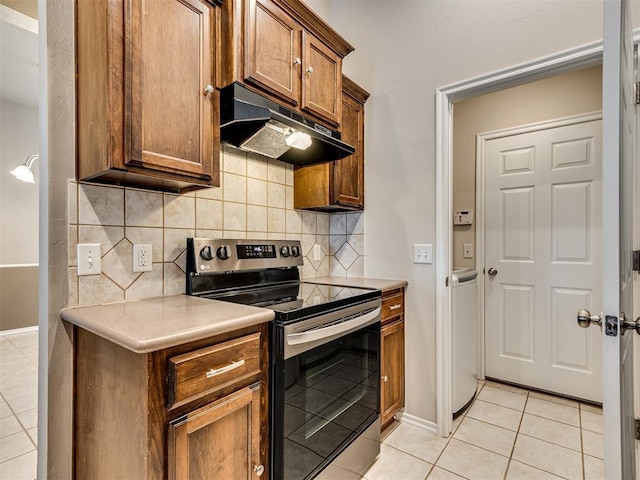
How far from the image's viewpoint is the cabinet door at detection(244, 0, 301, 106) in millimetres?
1400

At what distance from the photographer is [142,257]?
54.7 inches

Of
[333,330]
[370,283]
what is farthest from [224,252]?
[370,283]

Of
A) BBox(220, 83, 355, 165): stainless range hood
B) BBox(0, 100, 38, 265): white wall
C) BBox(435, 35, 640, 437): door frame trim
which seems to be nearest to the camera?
BBox(220, 83, 355, 165): stainless range hood

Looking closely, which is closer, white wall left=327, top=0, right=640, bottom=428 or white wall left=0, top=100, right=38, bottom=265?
white wall left=327, top=0, right=640, bottom=428

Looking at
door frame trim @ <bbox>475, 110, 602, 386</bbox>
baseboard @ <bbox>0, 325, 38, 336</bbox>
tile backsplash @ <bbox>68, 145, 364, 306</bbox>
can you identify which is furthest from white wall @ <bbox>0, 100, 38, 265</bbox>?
door frame trim @ <bbox>475, 110, 602, 386</bbox>

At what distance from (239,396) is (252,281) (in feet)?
2.59

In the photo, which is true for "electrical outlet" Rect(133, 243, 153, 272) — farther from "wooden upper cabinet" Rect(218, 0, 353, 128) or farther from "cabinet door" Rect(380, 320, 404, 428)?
"cabinet door" Rect(380, 320, 404, 428)

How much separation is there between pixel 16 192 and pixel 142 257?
392cm

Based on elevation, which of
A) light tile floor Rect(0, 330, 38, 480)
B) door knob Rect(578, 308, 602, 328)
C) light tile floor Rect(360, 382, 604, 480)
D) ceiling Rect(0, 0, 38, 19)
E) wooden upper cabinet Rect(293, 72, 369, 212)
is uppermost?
ceiling Rect(0, 0, 38, 19)

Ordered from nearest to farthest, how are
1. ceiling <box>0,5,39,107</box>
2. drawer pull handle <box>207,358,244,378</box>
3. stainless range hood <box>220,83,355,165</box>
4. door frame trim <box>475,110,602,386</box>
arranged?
drawer pull handle <box>207,358,244,378</box> → stainless range hood <box>220,83,355,165</box> → ceiling <box>0,5,39,107</box> → door frame trim <box>475,110,602,386</box>

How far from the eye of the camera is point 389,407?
1.94 meters

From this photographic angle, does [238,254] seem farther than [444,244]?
No

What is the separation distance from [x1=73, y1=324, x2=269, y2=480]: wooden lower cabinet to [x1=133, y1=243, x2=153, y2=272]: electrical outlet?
0.31 meters

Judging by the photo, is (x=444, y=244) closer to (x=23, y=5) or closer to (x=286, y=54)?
(x=286, y=54)
